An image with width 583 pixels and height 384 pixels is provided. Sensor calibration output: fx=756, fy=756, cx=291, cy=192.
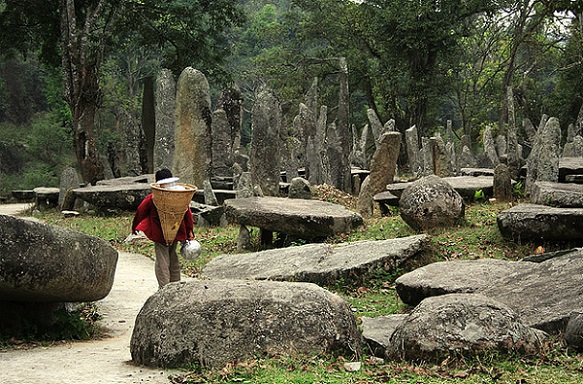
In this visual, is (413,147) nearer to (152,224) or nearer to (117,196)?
(117,196)

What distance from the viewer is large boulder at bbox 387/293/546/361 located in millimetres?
5676

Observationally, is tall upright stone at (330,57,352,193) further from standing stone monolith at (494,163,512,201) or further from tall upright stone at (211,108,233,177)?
standing stone monolith at (494,163,512,201)

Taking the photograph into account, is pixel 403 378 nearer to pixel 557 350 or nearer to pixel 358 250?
pixel 557 350

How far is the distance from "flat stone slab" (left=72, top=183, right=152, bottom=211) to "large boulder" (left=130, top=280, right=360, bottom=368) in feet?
38.8

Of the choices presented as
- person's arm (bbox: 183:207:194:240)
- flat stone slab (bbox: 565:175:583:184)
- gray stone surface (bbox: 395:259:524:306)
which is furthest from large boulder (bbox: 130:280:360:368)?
flat stone slab (bbox: 565:175:583:184)

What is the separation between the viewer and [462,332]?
5.71 metres

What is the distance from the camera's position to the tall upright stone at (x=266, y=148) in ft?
59.9

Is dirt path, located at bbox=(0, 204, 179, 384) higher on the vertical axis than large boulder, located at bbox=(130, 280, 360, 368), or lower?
lower

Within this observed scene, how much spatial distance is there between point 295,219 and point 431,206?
218cm

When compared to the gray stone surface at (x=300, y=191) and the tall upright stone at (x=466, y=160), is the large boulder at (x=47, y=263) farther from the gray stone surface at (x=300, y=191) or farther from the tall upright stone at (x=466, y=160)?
the tall upright stone at (x=466, y=160)

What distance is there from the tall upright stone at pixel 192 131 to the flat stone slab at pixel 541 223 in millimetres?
9813

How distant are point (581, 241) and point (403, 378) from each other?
5.79m

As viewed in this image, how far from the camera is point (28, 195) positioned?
28.3m

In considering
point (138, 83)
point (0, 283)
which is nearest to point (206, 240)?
point (0, 283)
